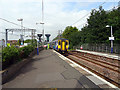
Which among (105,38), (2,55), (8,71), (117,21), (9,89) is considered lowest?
(9,89)

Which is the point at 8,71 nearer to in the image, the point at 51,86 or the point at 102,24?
the point at 51,86

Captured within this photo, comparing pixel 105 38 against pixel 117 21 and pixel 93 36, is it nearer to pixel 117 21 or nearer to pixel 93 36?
pixel 93 36

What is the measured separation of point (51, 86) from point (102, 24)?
73.4 feet

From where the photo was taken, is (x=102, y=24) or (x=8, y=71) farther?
(x=102, y=24)

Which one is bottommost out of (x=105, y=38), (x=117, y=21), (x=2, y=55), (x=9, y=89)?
(x=9, y=89)

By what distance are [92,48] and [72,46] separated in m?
13.1

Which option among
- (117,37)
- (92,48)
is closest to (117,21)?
(117,37)

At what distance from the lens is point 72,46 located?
41.2 meters

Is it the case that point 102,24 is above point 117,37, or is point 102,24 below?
above

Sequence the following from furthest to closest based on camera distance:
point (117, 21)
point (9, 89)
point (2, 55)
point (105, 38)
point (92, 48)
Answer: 1. point (92, 48)
2. point (105, 38)
3. point (117, 21)
4. point (2, 55)
5. point (9, 89)

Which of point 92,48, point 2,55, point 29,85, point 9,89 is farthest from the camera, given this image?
point 92,48

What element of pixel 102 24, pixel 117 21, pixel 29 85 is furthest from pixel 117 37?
pixel 29 85

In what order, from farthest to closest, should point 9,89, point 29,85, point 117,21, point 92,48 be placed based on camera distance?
point 92,48
point 117,21
point 29,85
point 9,89

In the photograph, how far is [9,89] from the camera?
4105 mm
